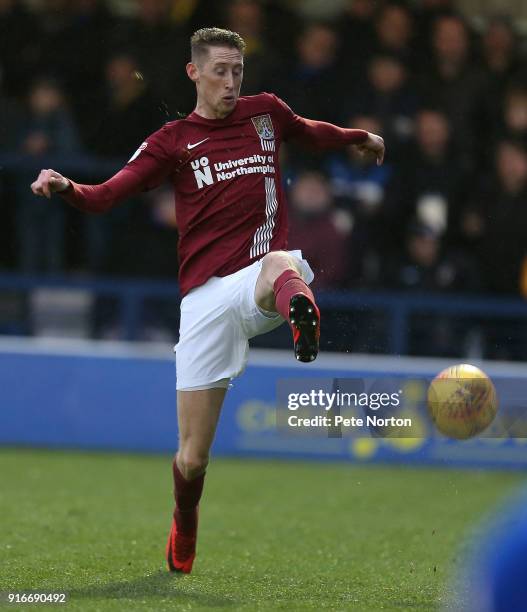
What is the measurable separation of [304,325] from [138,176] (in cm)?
118

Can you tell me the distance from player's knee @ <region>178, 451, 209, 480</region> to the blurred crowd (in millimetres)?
4277

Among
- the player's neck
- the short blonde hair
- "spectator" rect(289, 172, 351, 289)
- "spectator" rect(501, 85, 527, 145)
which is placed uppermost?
the short blonde hair

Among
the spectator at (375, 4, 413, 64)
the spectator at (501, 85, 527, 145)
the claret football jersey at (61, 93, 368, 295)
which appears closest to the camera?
the claret football jersey at (61, 93, 368, 295)

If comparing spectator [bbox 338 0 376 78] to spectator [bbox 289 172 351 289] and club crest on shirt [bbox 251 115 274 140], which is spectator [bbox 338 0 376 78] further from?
club crest on shirt [bbox 251 115 274 140]

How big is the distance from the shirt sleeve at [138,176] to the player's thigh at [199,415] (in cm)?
96

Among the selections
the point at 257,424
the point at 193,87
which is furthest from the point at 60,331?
the point at 193,87

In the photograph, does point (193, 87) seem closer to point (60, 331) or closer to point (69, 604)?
point (69, 604)

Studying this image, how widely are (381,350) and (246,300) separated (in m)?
5.12

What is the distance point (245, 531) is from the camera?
8125mm

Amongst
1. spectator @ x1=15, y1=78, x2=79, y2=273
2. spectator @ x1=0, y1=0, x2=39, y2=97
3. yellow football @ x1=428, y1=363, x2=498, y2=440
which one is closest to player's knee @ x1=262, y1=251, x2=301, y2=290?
yellow football @ x1=428, y1=363, x2=498, y2=440

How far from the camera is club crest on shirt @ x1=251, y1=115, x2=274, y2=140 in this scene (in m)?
6.63

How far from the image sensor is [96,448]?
11.9m

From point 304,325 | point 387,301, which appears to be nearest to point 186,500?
point 304,325

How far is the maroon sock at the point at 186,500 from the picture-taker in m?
6.60
